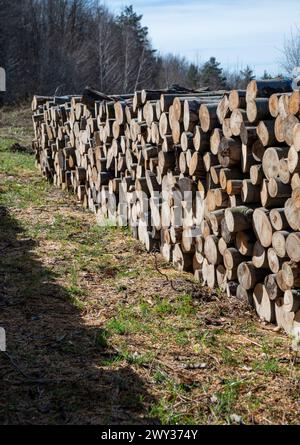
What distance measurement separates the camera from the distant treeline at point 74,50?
39.8 m

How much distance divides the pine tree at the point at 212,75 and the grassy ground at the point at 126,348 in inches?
1952

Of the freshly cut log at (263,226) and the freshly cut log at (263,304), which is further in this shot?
the freshly cut log at (263,304)

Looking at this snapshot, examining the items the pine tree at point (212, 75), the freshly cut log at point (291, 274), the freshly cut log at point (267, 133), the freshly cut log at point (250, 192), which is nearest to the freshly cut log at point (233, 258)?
the freshly cut log at point (250, 192)

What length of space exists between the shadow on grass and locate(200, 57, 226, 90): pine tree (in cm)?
5056

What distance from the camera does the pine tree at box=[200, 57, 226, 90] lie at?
54616 mm

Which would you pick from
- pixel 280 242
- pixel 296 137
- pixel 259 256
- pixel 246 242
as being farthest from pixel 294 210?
pixel 246 242

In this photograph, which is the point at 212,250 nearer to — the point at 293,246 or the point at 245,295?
the point at 245,295

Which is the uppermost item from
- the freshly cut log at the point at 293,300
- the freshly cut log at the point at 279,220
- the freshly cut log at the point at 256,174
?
the freshly cut log at the point at 256,174

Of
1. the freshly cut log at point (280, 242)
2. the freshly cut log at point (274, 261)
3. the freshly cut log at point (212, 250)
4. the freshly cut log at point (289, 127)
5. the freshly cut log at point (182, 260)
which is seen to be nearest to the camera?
the freshly cut log at point (289, 127)

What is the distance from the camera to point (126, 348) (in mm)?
4250

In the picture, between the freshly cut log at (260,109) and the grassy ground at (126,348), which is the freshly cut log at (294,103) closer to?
the freshly cut log at (260,109)

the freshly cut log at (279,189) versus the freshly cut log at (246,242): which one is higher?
the freshly cut log at (279,189)

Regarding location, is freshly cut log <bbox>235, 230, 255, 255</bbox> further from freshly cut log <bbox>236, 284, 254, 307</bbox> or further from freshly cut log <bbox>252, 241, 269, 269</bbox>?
freshly cut log <bbox>236, 284, 254, 307</bbox>

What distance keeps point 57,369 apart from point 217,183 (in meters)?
2.39
